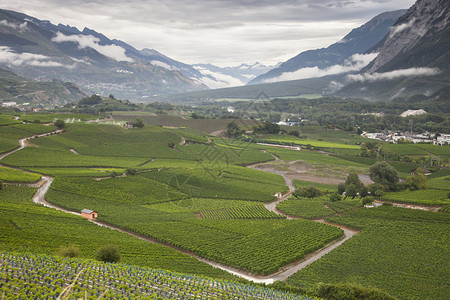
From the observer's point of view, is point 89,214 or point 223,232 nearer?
point 223,232

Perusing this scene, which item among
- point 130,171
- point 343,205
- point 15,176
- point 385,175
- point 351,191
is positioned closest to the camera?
point 343,205

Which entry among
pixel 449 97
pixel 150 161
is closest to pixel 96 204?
pixel 150 161

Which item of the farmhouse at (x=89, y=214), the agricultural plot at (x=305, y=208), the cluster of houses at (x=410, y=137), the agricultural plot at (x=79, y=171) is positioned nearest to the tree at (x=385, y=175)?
the agricultural plot at (x=305, y=208)

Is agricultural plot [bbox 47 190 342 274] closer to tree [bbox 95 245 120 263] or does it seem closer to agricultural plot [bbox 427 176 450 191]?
tree [bbox 95 245 120 263]

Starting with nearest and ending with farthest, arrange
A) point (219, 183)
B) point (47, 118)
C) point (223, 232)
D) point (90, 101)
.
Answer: point (223, 232) < point (219, 183) < point (47, 118) < point (90, 101)

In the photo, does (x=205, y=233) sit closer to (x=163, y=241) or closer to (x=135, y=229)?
(x=163, y=241)

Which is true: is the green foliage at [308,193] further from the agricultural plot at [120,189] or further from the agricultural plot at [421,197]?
the agricultural plot at [120,189]

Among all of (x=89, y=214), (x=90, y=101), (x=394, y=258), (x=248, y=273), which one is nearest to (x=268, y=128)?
(x=90, y=101)

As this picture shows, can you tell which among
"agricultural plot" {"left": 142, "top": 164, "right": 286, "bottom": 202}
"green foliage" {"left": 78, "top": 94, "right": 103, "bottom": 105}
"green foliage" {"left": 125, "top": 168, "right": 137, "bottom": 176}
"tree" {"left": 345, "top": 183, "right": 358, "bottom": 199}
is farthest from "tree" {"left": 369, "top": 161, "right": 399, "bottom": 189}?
"green foliage" {"left": 78, "top": 94, "right": 103, "bottom": 105}

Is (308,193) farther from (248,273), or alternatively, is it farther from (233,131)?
(233,131)
